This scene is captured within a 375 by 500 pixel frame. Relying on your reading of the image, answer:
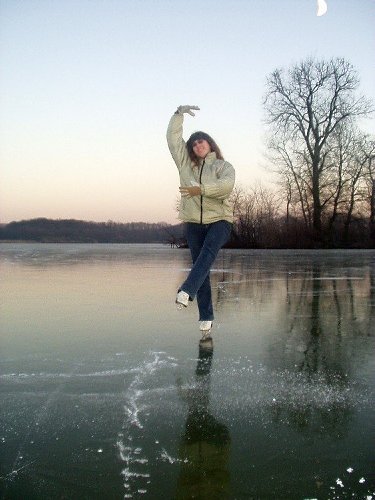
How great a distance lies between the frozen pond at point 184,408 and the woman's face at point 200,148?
141 cm

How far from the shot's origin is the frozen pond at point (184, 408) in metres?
1.28

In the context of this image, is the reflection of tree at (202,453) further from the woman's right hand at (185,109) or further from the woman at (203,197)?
the woman's right hand at (185,109)

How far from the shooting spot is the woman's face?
3.58 m

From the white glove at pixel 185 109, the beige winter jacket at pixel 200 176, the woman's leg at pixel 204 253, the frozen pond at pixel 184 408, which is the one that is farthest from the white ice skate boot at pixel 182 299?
the white glove at pixel 185 109

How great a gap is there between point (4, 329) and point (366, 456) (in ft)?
9.19

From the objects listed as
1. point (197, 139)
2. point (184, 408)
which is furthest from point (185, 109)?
point (184, 408)

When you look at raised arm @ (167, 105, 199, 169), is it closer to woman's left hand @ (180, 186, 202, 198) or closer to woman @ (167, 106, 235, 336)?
woman @ (167, 106, 235, 336)

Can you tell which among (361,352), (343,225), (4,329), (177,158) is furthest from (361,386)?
(343,225)

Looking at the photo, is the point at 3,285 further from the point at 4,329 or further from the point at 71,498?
the point at 71,498

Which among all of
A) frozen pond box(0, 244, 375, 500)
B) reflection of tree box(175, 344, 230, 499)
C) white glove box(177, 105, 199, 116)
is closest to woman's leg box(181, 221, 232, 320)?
frozen pond box(0, 244, 375, 500)

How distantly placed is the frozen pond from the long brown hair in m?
1.39

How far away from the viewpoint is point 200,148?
3.58 meters

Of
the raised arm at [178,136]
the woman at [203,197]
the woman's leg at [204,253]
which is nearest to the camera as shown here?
the woman's leg at [204,253]

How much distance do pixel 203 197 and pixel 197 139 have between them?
1.59ft
